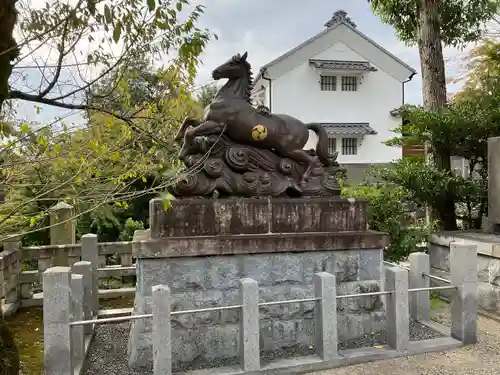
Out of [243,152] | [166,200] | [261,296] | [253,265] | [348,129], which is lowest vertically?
[261,296]

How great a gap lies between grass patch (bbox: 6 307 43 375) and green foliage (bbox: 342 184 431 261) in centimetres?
539

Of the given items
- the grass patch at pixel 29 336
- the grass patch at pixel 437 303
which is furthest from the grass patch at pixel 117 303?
the grass patch at pixel 437 303

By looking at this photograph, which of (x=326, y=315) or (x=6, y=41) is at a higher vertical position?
(x=6, y=41)

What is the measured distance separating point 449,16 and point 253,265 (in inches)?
330

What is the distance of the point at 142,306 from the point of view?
14.7ft

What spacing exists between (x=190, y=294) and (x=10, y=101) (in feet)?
8.33

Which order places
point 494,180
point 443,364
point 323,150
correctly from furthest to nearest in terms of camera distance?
1. point 494,180
2. point 323,150
3. point 443,364

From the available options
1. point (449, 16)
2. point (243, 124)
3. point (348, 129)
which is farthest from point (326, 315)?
point (348, 129)

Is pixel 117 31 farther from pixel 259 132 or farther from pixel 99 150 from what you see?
pixel 259 132

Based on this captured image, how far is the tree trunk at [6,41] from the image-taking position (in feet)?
9.40

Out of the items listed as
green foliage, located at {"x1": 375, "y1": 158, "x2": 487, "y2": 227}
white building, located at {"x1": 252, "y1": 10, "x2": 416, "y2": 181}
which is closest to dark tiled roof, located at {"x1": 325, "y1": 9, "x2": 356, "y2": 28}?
white building, located at {"x1": 252, "y1": 10, "x2": 416, "y2": 181}

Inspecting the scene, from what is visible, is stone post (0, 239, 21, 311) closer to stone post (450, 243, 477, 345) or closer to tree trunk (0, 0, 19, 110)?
tree trunk (0, 0, 19, 110)

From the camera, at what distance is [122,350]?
16.4 feet

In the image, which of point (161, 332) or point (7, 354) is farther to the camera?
point (161, 332)
